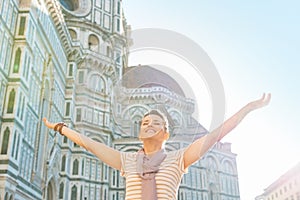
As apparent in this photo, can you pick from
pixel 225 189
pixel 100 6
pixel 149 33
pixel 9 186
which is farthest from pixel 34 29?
pixel 225 189

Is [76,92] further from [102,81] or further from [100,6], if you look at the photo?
[100,6]

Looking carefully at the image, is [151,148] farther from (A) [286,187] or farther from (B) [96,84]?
(A) [286,187]

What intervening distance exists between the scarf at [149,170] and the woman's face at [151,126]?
0.16m

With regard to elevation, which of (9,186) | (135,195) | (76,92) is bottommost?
(135,195)

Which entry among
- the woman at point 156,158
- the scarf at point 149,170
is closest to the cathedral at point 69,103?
the woman at point 156,158

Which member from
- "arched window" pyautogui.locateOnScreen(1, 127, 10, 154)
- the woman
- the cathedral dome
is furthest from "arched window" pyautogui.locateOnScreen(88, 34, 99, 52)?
the woman

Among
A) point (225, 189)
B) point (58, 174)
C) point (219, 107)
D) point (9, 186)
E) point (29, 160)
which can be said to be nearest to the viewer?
point (219, 107)

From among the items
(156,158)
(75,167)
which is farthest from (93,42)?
(156,158)

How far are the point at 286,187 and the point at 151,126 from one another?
57326 mm

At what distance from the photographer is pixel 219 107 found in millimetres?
3051

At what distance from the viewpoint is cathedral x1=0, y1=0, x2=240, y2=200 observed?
20922 mm

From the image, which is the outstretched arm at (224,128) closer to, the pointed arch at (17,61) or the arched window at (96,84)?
the pointed arch at (17,61)

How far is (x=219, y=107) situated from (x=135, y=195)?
3.12ft

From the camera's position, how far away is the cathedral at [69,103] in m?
20.9
